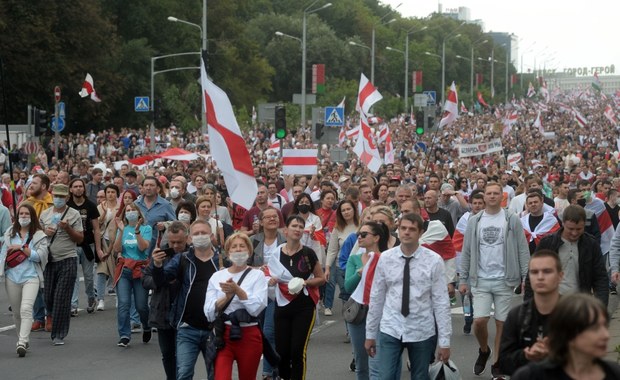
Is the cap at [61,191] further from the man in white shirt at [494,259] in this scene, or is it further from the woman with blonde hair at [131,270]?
the man in white shirt at [494,259]

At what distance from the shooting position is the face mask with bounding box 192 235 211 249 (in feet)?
28.8

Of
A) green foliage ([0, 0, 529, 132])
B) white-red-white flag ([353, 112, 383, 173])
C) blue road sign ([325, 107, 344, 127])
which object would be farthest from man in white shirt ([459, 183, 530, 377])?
green foliage ([0, 0, 529, 132])

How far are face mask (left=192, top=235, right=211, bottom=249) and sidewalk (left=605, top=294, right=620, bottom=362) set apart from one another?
278cm

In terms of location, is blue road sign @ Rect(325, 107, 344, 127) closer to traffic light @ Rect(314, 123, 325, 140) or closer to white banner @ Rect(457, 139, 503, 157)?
traffic light @ Rect(314, 123, 325, 140)

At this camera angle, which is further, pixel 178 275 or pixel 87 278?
pixel 87 278

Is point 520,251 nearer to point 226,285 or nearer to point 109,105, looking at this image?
point 226,285

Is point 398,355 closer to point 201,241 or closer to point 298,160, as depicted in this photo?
point 201,241

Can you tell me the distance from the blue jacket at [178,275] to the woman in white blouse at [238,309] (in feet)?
2.00

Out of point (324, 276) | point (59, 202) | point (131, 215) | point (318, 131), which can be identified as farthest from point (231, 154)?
point (318, 131)

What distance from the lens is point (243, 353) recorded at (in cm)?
823

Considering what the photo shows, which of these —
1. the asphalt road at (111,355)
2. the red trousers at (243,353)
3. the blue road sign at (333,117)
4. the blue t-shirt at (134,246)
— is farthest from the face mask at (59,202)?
the blue road sign at (333,117)

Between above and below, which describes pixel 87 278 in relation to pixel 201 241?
below

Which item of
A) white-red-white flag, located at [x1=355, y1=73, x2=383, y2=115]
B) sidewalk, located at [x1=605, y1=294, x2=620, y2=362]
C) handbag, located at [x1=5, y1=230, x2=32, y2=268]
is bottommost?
sidewalk, located at [x1=605, y1=294, x2=620, y2=362]

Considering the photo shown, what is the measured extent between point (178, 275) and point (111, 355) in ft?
11.0
